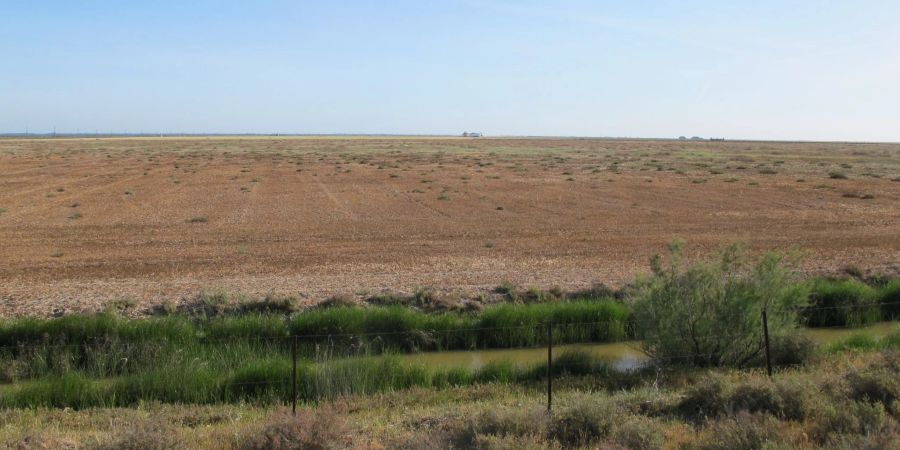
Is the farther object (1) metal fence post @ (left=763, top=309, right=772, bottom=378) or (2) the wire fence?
(2) the wire fence

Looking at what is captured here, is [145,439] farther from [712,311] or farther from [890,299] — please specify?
[890,299]

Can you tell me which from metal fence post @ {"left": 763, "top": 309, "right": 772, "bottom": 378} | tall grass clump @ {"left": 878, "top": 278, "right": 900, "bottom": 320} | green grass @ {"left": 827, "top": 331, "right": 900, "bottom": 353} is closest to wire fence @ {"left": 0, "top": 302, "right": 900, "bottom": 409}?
metal fence post @ {"left": 763, "top": 309, "right": 772, "bottom": 378}

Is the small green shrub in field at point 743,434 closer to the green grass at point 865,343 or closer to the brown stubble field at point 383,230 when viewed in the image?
the green grass at point 865,343

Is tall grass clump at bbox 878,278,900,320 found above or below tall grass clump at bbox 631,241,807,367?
below

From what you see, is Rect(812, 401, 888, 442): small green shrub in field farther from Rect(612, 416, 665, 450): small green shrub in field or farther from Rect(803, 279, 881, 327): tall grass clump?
Rect(803, 279, 881, 327): tall grass clump

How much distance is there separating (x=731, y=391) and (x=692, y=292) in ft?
12.0

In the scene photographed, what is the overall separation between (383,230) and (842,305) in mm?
17399

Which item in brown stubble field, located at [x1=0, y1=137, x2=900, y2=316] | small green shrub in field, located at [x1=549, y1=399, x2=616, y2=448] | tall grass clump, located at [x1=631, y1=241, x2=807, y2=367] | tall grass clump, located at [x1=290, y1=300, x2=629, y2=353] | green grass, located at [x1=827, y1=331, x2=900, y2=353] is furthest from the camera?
brown stubble field, located at [x1=0, y1=137, x2=900, y2=316]

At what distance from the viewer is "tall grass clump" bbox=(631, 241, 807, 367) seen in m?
14.2

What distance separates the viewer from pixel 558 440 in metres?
9.38

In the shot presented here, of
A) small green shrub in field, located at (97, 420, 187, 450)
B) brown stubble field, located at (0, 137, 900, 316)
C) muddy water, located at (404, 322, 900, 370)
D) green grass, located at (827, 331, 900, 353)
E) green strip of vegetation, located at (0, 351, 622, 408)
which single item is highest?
small green shrub in field, located at (97, 420, 187, 450)

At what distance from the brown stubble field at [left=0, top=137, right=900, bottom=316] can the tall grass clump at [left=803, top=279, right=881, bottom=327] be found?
7.77 feet

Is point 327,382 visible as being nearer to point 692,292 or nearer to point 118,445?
point 118,445

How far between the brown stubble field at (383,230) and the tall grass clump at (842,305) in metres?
2.37
